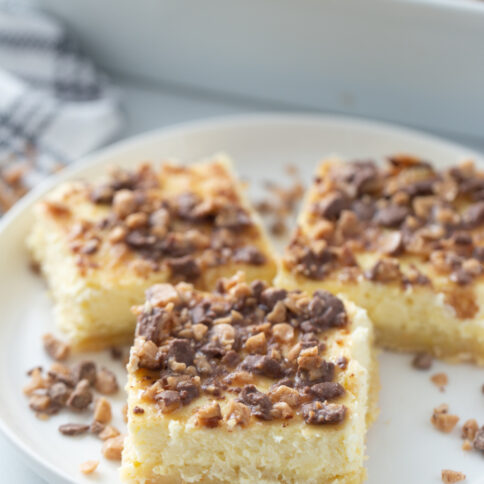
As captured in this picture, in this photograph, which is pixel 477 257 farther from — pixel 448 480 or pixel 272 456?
pixel 272 456

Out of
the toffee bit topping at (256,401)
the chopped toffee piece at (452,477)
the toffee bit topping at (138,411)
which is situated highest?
the toffee bit topping at (256,401)

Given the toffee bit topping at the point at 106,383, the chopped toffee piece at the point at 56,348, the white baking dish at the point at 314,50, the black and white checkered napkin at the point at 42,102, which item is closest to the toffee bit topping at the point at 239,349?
the toffee bit topping at the point at 106,383

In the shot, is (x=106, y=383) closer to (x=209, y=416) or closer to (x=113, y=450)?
(x=113, y=450)

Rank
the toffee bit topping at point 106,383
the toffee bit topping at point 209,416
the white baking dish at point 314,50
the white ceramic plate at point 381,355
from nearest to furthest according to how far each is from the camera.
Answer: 1. the toffee bit topping at point 209,416
2. the white ceramic plate at point 381,355
3. the toffee bit topping at point 106,383
4. the white baking dish at point 314,50

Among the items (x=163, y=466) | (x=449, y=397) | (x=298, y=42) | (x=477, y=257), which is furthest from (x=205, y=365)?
(x=298, y=42)

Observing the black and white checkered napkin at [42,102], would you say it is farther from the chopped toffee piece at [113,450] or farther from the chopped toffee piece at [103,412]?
the chopped toffee piece at [113,450]

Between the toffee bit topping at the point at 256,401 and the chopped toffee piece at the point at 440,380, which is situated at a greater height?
the toffee bit topping at the point at 256,401
